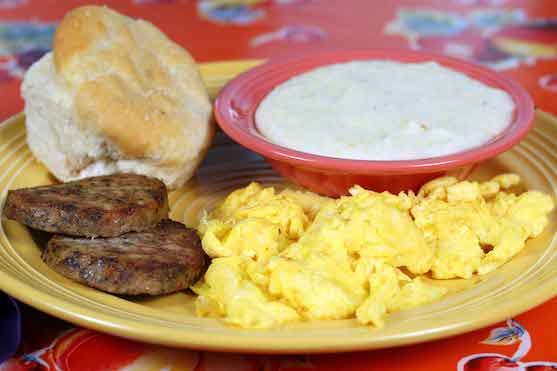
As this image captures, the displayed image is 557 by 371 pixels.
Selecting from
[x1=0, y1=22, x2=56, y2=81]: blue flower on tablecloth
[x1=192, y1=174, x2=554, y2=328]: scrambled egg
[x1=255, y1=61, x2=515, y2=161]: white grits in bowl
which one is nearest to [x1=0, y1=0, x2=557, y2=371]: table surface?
[x1=0, y1=22, x2=56, y2=81]: blue flower on tablecloth

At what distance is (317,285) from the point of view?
230cm

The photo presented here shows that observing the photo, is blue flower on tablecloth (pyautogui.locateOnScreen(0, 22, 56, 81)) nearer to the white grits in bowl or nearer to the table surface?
the table surface

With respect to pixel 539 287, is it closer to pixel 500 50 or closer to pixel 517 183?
pixel 517 183

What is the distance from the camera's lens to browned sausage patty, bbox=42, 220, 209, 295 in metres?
2.39

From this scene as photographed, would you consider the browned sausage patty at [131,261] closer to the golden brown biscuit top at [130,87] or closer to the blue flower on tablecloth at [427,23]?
the golden brown biscuit top at [130,87]

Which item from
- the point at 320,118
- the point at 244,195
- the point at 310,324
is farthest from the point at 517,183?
the point at 310,324

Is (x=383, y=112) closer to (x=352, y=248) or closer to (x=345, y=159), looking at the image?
(x=345, y=159)

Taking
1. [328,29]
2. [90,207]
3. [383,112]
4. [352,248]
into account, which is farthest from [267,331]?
[328,29]

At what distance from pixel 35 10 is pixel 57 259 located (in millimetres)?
3544

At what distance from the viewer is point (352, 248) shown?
2482 mm

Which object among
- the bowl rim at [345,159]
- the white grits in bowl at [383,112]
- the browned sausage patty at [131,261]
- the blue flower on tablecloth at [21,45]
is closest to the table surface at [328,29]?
the blue flower on tablecloth at [21,45]

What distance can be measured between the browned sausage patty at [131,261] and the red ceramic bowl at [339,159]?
0.60 metres

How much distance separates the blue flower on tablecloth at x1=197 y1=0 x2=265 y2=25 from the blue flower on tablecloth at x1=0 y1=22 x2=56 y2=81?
1.10m

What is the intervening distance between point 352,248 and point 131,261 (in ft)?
2.28
